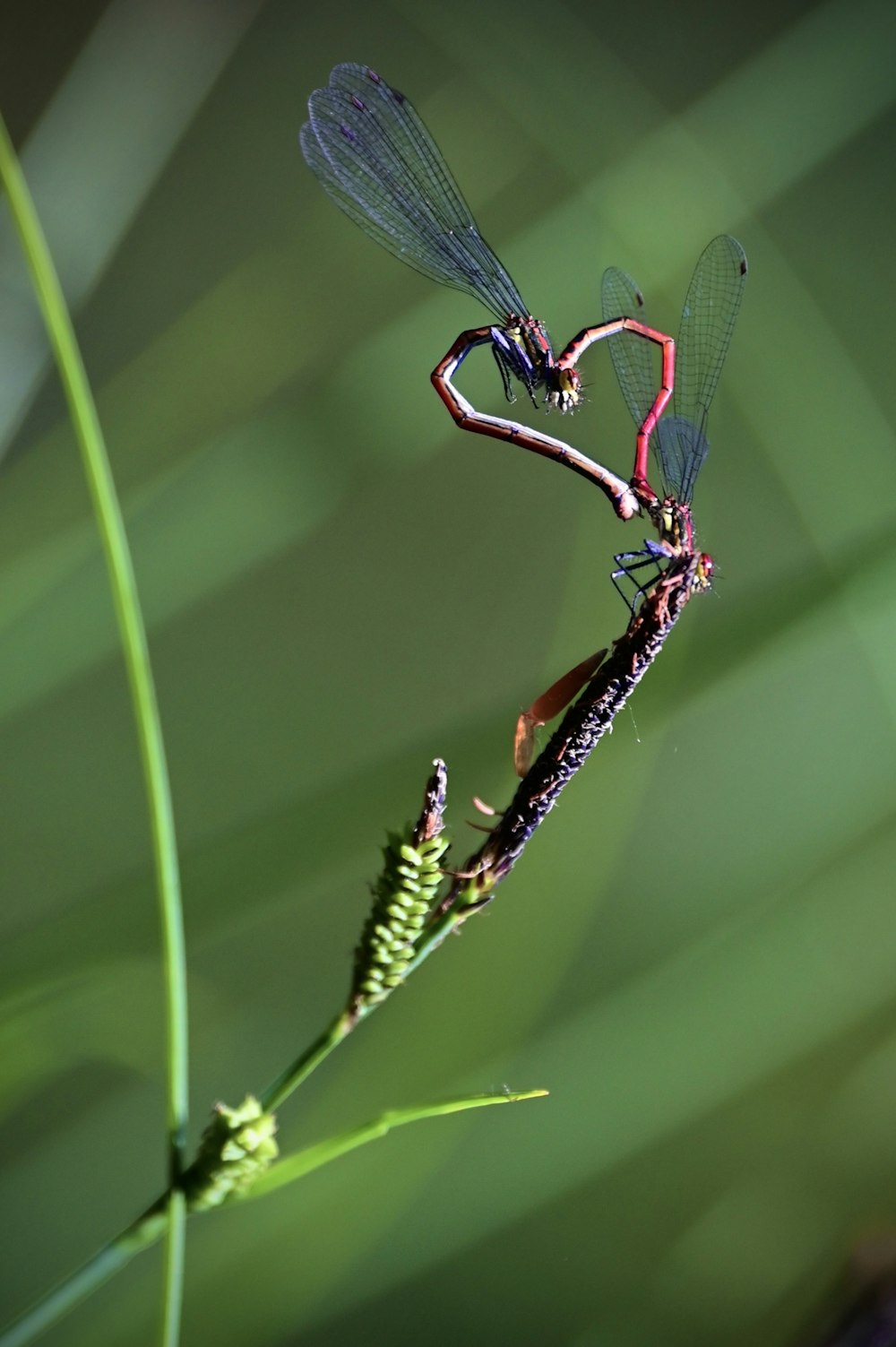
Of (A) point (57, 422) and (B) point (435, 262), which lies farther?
(A) point (57, 422)

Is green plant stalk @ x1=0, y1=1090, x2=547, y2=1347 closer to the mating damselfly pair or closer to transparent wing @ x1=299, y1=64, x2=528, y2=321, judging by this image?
the mating damselfly pair

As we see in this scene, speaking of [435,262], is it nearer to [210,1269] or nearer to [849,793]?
[849,793]

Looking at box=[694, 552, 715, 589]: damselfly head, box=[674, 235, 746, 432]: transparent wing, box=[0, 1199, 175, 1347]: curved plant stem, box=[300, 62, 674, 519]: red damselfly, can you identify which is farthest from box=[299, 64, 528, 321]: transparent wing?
box=[0, 1199, 175, 1347]: curved plant stem

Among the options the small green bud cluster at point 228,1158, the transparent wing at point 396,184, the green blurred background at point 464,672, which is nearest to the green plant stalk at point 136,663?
the small green bud cluster at point 228,1158

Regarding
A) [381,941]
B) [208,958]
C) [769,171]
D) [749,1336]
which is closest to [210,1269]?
[208,958]

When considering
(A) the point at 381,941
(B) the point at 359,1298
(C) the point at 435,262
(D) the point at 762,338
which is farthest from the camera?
(D) the point at 762,338
